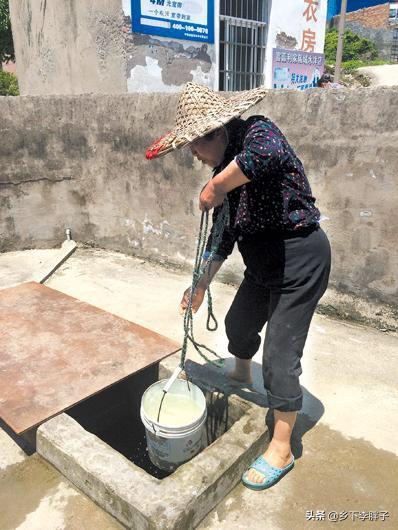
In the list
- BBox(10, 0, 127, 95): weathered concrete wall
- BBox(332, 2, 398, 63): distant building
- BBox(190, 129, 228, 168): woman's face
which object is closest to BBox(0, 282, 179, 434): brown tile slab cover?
BBox(190, 129, 228, 168): woman's face

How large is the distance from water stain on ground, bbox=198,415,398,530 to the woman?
0.27 ft

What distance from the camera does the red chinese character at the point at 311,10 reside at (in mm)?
9185

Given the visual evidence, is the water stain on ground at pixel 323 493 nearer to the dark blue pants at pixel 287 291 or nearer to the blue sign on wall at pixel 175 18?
the dark blue pants at pixel 287 291

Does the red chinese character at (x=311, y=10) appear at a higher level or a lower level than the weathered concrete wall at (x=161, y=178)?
higher

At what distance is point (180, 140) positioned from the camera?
1.78 meters

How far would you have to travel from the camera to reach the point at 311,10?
9336 millimetres

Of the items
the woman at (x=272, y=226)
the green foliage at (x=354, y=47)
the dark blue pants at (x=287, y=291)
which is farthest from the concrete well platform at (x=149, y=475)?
the green foliage at (x=354, y=47)

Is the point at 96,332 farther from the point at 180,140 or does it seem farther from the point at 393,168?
the point at 393,168

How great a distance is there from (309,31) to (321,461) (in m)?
9.61

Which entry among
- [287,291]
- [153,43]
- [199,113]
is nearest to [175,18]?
[153,43]

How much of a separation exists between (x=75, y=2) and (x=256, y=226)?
5.85m

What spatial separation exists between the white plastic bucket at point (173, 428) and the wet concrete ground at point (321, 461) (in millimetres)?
295

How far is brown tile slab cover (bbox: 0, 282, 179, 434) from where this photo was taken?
7.47ft

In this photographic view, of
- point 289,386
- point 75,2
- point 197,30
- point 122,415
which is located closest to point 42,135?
point 75,2
